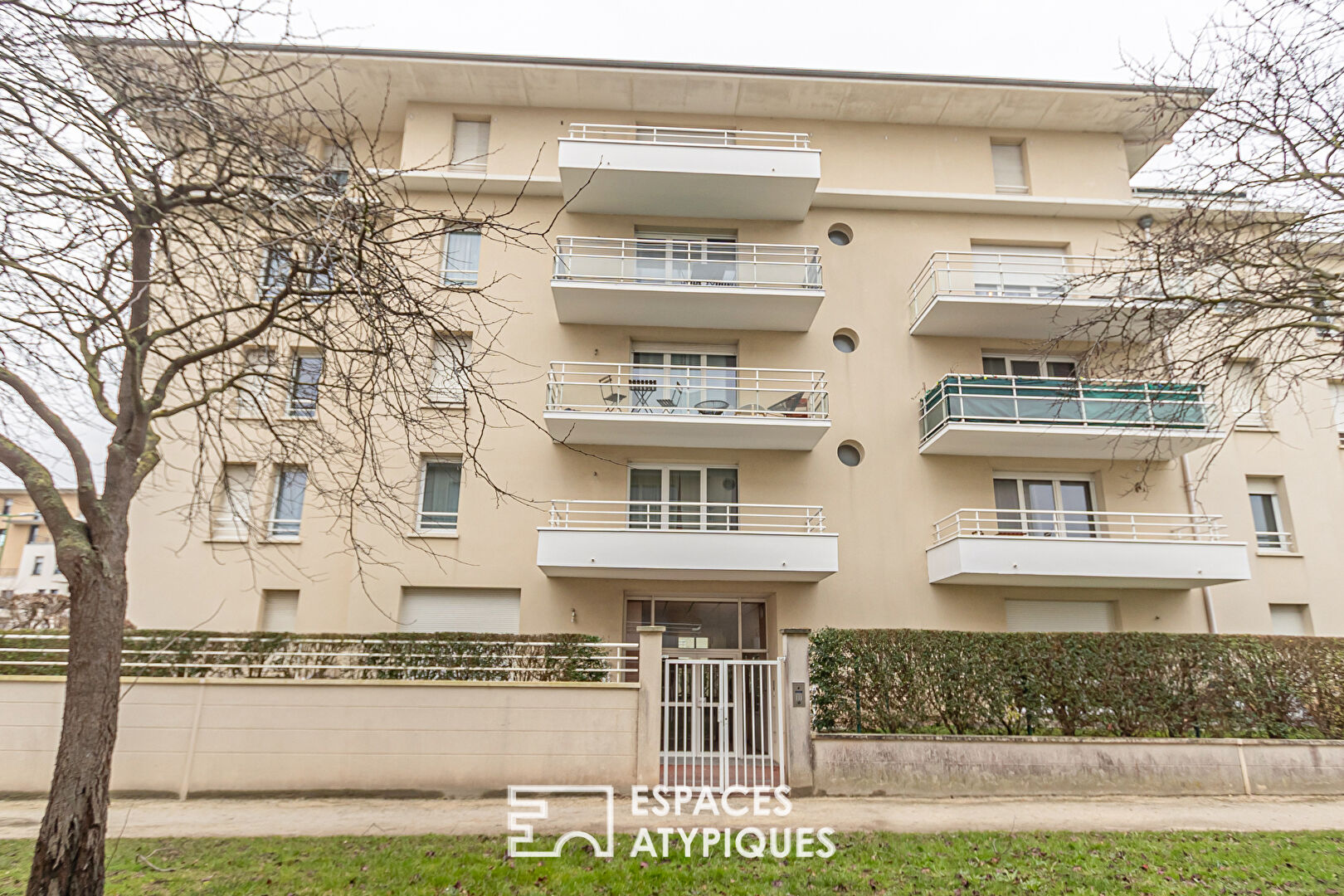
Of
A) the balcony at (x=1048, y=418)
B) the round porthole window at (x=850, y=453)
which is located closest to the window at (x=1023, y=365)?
the balcony at (x=1048, y=418)

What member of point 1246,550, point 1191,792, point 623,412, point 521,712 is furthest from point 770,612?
point 1246,550

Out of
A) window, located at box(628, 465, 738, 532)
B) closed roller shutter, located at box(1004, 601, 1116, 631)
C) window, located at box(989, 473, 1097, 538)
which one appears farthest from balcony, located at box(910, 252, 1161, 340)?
closed roller shutter, located at box(1004, 601, 1116, 631)

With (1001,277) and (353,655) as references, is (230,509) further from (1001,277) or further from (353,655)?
(1001,277)

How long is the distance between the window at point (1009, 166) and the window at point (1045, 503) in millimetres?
6261

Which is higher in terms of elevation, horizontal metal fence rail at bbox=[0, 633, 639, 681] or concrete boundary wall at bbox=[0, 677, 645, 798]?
horizontal metal fence rail at bbox=[0, 633, 639, 681]

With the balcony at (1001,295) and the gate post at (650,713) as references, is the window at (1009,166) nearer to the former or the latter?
the balcony at (1001,295)

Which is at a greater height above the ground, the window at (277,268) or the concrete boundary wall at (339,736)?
the window at (277,268)

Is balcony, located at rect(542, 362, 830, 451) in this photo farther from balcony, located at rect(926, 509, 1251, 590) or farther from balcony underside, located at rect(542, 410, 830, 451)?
balcony, located at rect(926, 509, 1251, 590)

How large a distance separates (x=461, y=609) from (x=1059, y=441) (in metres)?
11.4

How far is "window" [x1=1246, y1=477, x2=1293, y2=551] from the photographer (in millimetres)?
14508

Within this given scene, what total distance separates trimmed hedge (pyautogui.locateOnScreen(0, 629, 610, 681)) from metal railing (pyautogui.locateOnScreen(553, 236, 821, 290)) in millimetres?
6923

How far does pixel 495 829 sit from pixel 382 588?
21.3 feet

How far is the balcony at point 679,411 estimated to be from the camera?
Answer: 13180mm

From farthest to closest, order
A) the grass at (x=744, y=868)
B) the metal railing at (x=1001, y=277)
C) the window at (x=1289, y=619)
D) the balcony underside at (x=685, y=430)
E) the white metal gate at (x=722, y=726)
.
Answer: the metal railing at (x=1001, y=277)
the window at (x=1289, y=619)
the balcony underside at (x=685, y=430)
the white metal gate at (x=722, y=726)
the grass at (x=744, y=868)
